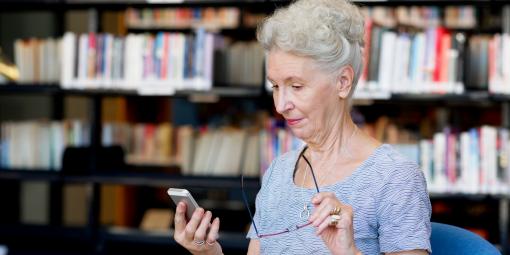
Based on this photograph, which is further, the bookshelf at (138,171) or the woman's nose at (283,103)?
the bookshelf at (138,171)

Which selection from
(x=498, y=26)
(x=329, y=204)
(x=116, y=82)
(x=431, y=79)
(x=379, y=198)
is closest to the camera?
(x=329, y=204)

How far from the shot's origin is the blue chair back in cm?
162

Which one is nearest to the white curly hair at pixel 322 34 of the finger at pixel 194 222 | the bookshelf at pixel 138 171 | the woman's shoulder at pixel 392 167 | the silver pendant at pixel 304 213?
the woman's shoulder at pixel 392 167

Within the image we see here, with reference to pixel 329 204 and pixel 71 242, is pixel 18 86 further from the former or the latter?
pixel 329 204

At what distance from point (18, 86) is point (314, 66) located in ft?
A: 9.70

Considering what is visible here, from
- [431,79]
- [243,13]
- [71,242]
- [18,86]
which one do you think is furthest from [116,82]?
[243,13]

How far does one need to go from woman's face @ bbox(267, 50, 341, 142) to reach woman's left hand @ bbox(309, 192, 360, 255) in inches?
12.9

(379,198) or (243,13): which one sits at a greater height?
(243,13)

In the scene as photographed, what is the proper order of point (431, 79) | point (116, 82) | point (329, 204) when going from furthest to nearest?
point (116, 82) < point (431, 79) < point (329, 204)

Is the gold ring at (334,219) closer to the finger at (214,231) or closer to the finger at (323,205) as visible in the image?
the finger at (323,205)

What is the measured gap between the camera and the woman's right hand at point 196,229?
65.7 inches

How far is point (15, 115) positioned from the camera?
5.89 m

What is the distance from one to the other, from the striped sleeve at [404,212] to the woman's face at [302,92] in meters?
0.20

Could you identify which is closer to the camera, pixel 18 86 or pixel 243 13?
pixel 18 86
